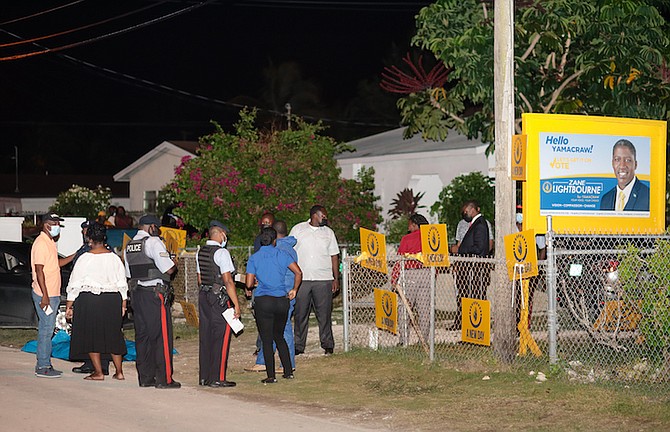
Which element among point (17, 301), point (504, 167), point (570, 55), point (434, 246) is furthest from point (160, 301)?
point (570, 55)

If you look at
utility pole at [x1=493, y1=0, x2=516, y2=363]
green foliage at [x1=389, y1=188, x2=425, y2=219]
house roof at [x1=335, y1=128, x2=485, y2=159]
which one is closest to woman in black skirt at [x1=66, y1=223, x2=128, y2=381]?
utility pole at [x1=493, y1=0, x2=516, y2=363]

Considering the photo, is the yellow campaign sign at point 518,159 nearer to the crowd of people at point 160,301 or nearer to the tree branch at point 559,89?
the crowd of people at point 160,301

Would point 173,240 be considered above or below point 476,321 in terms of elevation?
above

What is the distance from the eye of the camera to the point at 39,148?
3462 inches

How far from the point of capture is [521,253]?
11.3 meters

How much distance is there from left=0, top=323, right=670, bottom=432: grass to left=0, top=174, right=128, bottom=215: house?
48.0 metres

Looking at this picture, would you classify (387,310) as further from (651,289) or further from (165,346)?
(651,289)

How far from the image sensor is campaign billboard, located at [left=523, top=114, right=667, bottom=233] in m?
11.9

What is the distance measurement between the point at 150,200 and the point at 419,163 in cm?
1978

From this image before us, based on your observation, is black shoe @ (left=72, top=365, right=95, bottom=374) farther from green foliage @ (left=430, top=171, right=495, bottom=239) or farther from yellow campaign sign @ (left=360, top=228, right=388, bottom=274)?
green foliage @ (left=430, top=171, right=495, bottom=239)

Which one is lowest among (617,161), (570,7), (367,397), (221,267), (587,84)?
(367,397)

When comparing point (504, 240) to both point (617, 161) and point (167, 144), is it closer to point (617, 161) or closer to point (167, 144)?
point (617, 161)

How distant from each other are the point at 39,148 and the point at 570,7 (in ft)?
249

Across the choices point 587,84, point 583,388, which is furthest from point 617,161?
point 587,84
